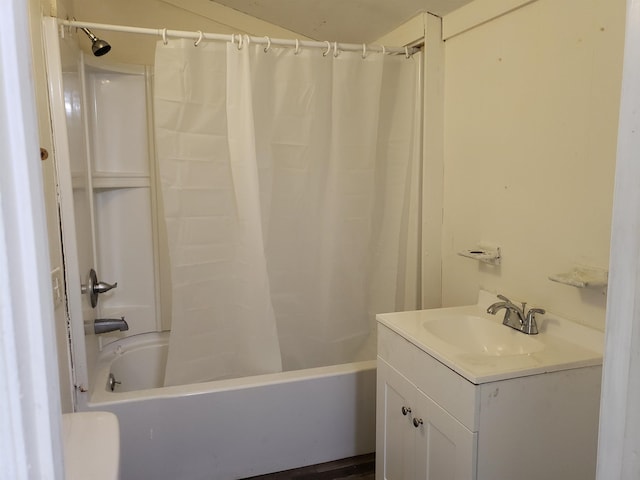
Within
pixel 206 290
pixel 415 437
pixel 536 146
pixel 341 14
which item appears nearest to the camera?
pixel 415 437

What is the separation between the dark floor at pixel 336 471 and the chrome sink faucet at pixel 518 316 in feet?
2.98

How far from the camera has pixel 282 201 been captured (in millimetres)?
1995

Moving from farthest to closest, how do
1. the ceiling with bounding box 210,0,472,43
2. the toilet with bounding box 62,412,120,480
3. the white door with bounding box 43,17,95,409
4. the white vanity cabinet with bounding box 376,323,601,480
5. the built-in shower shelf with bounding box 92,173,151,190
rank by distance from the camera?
1. the built-in shower shelf with bounding box 92,173,151,190
2. the ceiling with bounding box 210,0,472,43
3. the white door with bounding box 43,17,95,409
4. the white vanity cabinet with bounding box 376,323,601,480
5. the toilet with bounding box 62,412,120,480

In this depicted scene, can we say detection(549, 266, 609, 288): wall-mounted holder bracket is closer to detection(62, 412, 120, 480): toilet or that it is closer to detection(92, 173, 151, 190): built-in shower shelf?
detection(62, 412, 120, 480): toilet

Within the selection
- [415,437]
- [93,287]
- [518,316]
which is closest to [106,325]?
[93,287]

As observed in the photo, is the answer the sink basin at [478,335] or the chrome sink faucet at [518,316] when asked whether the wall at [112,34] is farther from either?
the chrome sink faucet at [518,316]

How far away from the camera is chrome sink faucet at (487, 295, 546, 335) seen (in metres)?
1.51

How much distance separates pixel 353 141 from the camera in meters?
2.05

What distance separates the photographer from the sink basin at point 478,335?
150cm

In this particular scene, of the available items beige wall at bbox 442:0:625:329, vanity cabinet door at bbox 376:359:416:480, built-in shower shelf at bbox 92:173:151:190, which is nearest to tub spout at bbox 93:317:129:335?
built-in shower shelf at bbox 92:173:151:190

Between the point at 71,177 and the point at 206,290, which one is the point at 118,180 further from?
the point at 206,290

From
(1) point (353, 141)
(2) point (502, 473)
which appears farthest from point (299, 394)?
(1) point (353, 141)

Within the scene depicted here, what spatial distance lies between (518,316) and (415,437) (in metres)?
0.53

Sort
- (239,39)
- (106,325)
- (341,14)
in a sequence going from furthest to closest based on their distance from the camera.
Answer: (341,14) < (106,325) < (239,39)
